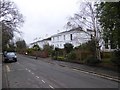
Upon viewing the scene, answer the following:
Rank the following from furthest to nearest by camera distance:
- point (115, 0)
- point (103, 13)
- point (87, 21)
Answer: point (87, 21), point (103, 13), point (115, 0)

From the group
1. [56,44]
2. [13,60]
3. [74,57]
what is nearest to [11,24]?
[13,60]

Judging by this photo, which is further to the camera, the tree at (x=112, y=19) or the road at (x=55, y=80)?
the tree at (x=112, y=19)

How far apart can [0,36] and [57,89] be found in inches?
1400

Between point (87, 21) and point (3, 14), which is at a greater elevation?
point (3, 14)

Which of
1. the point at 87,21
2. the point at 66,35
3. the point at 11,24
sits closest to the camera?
the point at 87,21

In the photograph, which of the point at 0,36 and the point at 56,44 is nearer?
the point at 0,36

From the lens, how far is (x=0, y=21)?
47.4 metres

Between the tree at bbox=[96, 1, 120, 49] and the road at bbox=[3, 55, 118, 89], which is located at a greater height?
the tree at bbox=[96, 1, 120, 49]

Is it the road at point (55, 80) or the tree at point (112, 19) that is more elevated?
the tree at point (112, 19)

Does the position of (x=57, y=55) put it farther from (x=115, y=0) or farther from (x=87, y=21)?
(x=115, y=0)

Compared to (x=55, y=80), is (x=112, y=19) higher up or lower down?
higher up

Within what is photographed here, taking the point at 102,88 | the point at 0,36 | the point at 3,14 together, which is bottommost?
the point at 102,88

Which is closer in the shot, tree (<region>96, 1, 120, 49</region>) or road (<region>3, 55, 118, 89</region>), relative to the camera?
road (<region>3, 55, 118, 89</region>)

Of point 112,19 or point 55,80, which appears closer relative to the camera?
point 55,80
